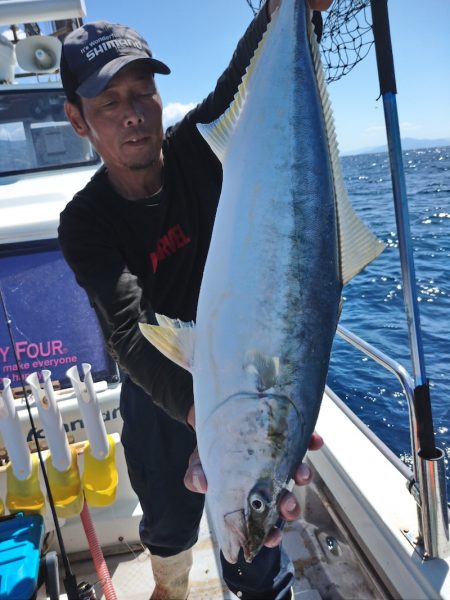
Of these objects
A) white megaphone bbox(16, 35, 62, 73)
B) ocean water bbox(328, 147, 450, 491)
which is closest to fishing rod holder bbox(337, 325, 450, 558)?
ocean water bbox(328, 147, 450, 491)

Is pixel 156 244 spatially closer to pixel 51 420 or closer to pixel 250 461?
pixel 250 461

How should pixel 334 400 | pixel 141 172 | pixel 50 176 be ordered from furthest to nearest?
pixel 50 176, pixel 334 400, pixel 141 172

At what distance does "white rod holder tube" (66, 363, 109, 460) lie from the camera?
2.33m

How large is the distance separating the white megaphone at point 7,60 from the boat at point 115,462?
38 cm

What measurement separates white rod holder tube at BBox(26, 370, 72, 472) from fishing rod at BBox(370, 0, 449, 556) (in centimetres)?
160

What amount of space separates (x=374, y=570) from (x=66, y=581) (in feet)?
4.50

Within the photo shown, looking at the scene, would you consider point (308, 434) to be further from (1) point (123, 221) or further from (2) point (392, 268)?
(2) point (392, 268)

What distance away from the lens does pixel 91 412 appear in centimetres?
236

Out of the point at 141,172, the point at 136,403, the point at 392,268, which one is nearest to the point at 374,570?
the point at 136,403

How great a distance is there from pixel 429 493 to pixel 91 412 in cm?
156

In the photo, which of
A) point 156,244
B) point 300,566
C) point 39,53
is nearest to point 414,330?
point 156,244

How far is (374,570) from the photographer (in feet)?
7.11

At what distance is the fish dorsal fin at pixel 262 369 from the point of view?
1.12 meters

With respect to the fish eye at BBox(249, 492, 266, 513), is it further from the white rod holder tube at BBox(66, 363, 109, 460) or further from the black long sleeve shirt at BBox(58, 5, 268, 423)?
the white rod holder tube at BBox(66, 363, 109, 460)
